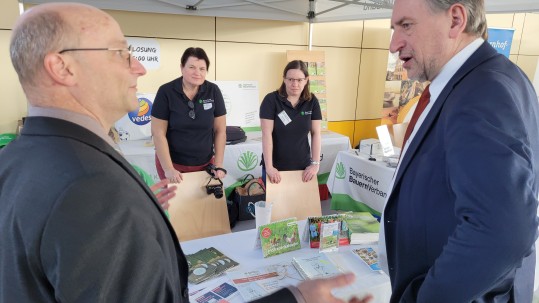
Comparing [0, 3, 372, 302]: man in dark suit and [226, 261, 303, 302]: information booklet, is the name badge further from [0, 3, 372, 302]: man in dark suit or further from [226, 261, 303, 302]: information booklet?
[0, 3, 372, 302]: man in dark suit

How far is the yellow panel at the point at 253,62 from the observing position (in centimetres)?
424

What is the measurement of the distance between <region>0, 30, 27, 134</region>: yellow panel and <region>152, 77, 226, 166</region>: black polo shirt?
1945 millimetres

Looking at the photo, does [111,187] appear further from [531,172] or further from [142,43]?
[142,43]

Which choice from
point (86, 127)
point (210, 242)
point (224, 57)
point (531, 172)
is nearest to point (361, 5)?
point (224, 57)

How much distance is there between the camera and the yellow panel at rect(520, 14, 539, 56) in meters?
6.54

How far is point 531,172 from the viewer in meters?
0.78

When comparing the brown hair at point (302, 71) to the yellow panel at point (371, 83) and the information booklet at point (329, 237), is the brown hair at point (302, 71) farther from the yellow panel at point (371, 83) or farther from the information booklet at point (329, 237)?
the yellow panel at point (371, 83)

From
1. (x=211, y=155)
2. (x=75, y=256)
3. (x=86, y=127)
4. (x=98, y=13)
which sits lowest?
(x=211, y=155)

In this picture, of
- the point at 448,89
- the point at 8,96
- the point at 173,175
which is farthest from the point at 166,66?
the point at 448,89

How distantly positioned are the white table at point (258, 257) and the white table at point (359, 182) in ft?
4.41

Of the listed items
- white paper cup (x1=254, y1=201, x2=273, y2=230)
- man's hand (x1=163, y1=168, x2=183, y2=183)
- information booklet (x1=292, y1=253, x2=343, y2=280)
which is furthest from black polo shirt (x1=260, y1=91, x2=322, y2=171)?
information booklet (x1=292, y1=253, x2=343, y2=280)

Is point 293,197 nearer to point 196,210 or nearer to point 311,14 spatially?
point 196,210

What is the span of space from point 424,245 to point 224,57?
366 cm

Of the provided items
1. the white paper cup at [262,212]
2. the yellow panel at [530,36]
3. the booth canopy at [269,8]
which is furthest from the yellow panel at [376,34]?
the white paper cup at [262,212]
